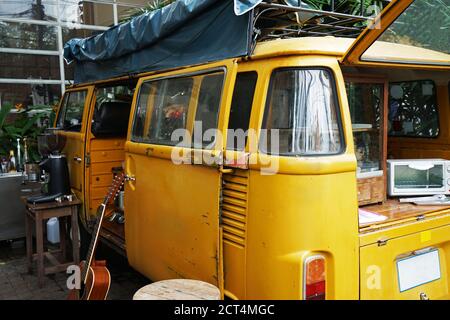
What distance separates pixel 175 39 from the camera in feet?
11.6

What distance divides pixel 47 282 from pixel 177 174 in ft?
8.27

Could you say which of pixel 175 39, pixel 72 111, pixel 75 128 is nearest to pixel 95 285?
pixel 175 39

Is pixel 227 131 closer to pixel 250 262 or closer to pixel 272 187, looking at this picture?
pixel 272 187

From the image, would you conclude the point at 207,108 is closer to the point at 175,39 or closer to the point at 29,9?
the point at 175,39

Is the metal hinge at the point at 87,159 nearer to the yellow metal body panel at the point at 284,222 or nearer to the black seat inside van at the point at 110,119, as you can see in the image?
the black seat inside van at the point at 110,119

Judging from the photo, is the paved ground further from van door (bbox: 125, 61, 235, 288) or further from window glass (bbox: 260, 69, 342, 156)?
window glass (bbox: 260, 69, 342, 156)

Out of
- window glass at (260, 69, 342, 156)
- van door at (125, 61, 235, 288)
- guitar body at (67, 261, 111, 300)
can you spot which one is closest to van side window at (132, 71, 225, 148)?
van door at (125, 61, 235, 288)

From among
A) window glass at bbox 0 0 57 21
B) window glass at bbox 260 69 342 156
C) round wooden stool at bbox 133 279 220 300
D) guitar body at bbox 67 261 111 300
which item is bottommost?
guitar body at bbox 67 261 111 300

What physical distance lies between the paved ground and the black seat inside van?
160cm

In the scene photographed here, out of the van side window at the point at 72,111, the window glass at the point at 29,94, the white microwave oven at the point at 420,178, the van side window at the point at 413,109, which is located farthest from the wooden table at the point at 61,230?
the window glass at the point at 29,94

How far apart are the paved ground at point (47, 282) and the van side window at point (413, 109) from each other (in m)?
3.09

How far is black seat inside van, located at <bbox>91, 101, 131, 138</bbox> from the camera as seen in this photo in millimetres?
5219
